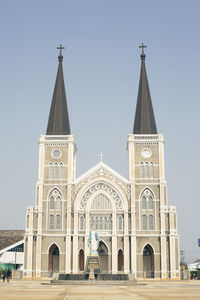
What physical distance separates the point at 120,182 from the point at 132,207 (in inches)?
155

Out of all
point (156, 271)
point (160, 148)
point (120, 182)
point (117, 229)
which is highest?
point (160, 148)

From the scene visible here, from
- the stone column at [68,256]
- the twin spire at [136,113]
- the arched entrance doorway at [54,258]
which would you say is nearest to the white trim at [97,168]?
the twin spire at [136,113]

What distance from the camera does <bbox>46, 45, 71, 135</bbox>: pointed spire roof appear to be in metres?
66.0

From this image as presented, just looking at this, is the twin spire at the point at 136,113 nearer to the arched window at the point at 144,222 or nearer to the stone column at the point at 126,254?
the arched window at the point at 144,222

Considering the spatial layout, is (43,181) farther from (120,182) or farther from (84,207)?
(120,182)

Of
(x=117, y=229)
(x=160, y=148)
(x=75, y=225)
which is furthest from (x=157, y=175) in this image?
(x=75, y=225)

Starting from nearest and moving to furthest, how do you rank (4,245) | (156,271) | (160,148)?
(156,271)
(160,148)
(4,245)

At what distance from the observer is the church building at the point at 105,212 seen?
6088 cm

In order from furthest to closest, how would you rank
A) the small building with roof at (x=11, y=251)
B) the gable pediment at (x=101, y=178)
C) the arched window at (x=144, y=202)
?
the small building with roof at (x=11, y=251) < the gable pediment at (x=101, y=178) < the arched window at (x=144, y=202)

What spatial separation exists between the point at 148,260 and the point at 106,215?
8.13 metres

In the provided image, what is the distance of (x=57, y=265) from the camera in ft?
206

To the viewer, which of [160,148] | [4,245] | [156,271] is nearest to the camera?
[156,271]

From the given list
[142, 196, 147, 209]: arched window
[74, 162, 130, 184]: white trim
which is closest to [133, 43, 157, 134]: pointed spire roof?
[74, 162, 130, 184]: white trim

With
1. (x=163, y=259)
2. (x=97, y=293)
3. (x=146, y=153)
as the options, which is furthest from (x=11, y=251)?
(x=97, y=293)
